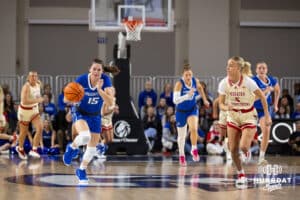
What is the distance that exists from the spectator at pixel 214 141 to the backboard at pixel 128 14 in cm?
295

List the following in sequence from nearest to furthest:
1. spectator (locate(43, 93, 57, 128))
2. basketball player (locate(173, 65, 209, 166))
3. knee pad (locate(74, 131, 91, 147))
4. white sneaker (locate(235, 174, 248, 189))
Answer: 1. white sneaker (locate(235, 174, 248, 189))
2. knee pad (locate(74, 131, 91, 147))
3. basketball player (locate(173, 65, 209, 166))
4. spectator (locate(43, 93, 57, 128))

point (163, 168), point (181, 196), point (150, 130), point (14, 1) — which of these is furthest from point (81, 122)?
point (14, 1)

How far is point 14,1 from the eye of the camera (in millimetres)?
24844

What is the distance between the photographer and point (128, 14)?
19.9 metres

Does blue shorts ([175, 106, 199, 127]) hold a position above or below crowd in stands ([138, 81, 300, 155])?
above

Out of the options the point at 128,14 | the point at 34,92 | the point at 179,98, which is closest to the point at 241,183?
the point at 179,98

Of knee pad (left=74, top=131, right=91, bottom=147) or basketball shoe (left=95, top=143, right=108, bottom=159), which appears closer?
knee pad (left=74, top=131, right=91, bottom=147)

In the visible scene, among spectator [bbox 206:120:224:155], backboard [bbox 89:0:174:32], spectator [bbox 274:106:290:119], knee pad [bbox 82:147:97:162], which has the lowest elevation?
spectator [bbox 206:120:224:155]

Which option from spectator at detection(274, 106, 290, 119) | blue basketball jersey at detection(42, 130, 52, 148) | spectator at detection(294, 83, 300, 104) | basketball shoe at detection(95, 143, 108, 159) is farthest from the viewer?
spectator at detection(294, 83, 300, 104)

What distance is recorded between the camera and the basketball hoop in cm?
1948

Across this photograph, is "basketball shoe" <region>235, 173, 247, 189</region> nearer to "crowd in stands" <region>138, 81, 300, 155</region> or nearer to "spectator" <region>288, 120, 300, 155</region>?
"crowd in stands" <region>138, 81, 300, 155</region>

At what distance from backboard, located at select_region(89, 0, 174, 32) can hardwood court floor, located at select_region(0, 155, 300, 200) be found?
537 cm

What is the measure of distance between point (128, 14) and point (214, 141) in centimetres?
421

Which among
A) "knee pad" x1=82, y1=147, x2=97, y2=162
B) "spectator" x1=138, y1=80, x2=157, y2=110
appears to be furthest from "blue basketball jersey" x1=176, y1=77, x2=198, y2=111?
"spectator" x1=138, y1=80, x2=157, y2=110
